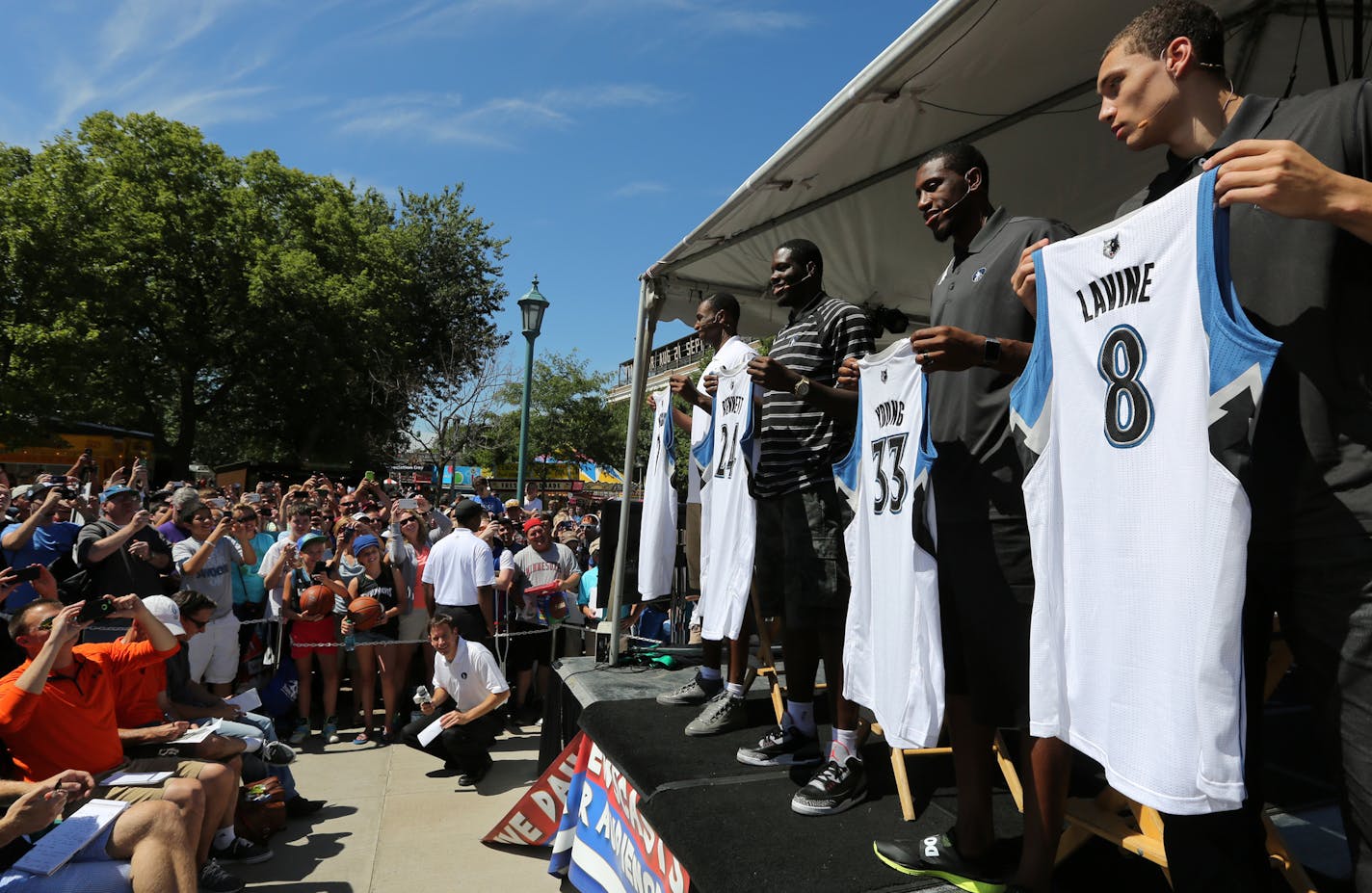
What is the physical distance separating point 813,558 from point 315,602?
18.1ft

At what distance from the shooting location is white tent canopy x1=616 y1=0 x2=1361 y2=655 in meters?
2.89

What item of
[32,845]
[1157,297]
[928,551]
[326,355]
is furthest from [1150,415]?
[326,355]

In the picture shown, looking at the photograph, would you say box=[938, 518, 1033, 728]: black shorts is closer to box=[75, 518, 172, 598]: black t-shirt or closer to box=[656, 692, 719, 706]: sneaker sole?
box=[656, 692, 719, 706]: sneaker sole

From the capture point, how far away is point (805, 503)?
9.74 ft

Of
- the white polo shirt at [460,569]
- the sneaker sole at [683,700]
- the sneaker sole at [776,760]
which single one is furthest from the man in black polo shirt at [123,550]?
the sneaker sole at [776,760]

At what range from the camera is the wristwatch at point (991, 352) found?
194 centimetres

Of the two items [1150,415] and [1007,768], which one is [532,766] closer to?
[1007,768]

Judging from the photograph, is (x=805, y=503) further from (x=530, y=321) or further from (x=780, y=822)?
(x=530, y=321)

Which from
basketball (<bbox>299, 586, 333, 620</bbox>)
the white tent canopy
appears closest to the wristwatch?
the white tent canopy

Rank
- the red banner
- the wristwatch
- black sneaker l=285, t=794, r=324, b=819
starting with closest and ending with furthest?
1. the wristwatch
2. the red banner
3. black sneaker l=285, t=794, r=324, b=819

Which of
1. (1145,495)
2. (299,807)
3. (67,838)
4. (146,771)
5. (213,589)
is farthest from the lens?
(213,589)

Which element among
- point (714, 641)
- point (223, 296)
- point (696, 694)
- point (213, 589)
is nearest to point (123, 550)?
point (213, 589)

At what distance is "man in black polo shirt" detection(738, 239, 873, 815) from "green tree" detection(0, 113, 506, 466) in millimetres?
20610

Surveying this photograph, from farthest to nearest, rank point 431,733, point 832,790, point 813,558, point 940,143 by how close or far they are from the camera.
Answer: point 431,733
point 940,143
point 813,558
point 832,790
